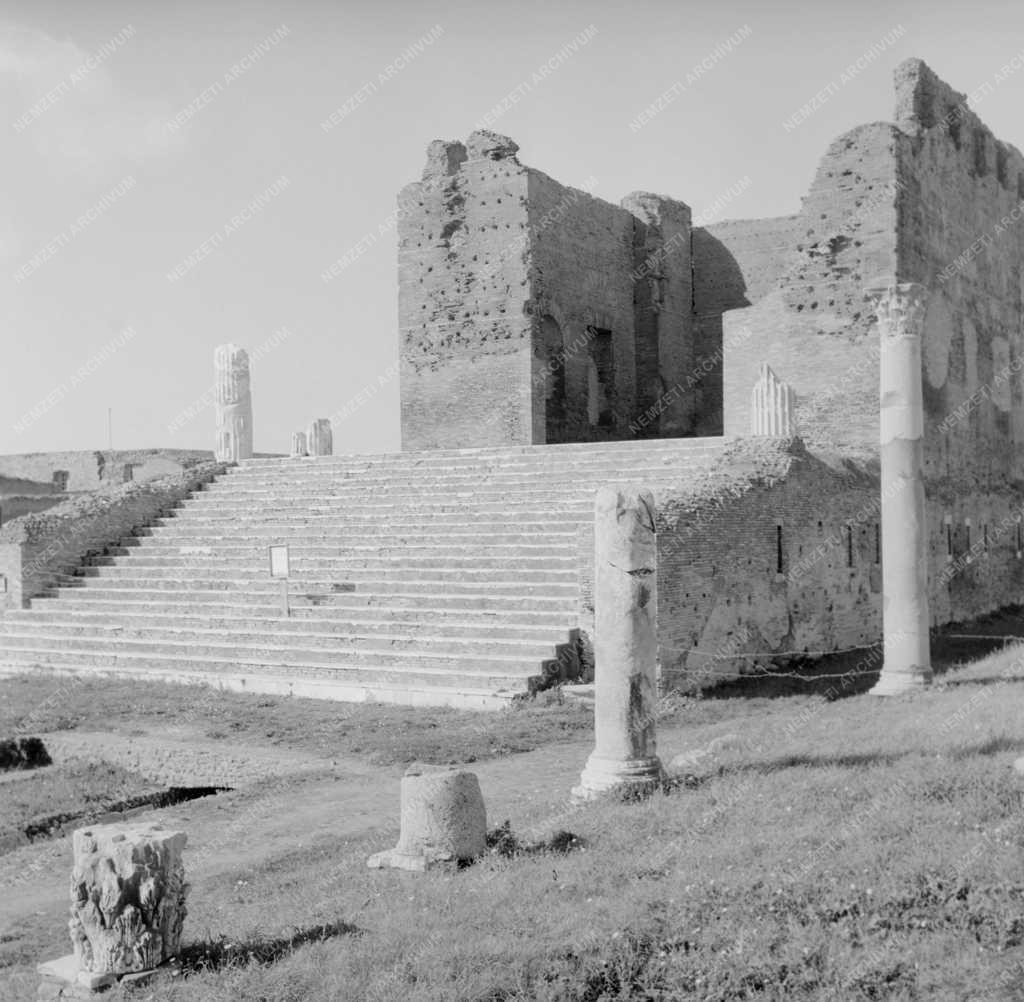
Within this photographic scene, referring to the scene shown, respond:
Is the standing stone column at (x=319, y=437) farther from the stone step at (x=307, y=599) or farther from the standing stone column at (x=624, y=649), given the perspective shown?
the standing stone column at (x=624, y=649)

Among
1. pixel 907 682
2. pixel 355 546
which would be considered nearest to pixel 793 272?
pixel 355 546

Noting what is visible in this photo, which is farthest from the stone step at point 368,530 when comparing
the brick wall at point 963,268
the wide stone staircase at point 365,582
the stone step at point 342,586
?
the brick wall at point 963,268

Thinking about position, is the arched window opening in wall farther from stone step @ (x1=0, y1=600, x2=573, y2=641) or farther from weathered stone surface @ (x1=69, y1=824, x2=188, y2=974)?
weathered stone surface @ (x1=69, y1=824, x2=188, y2=974)

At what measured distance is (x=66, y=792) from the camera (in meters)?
9.91

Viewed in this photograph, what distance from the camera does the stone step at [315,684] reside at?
1188 cm

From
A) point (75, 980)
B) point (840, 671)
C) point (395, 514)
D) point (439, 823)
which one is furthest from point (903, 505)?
point (75, 980)

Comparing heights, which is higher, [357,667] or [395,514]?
[395,514]

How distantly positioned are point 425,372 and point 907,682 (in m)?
13.8

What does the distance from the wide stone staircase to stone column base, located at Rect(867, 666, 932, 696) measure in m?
2.96

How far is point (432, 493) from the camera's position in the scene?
56.5ft

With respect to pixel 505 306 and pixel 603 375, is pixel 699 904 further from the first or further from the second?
pixel 603 375

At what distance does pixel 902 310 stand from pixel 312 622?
7.05 meters

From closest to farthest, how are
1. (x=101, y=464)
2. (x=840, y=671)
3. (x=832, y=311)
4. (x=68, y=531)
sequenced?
1. (x=840, y=671)
2. (x=68, y=531)
3. (x=832, y=311)
4. (x=101, y=464)

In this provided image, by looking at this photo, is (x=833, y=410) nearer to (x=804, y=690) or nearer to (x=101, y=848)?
(x=804, y=690)
